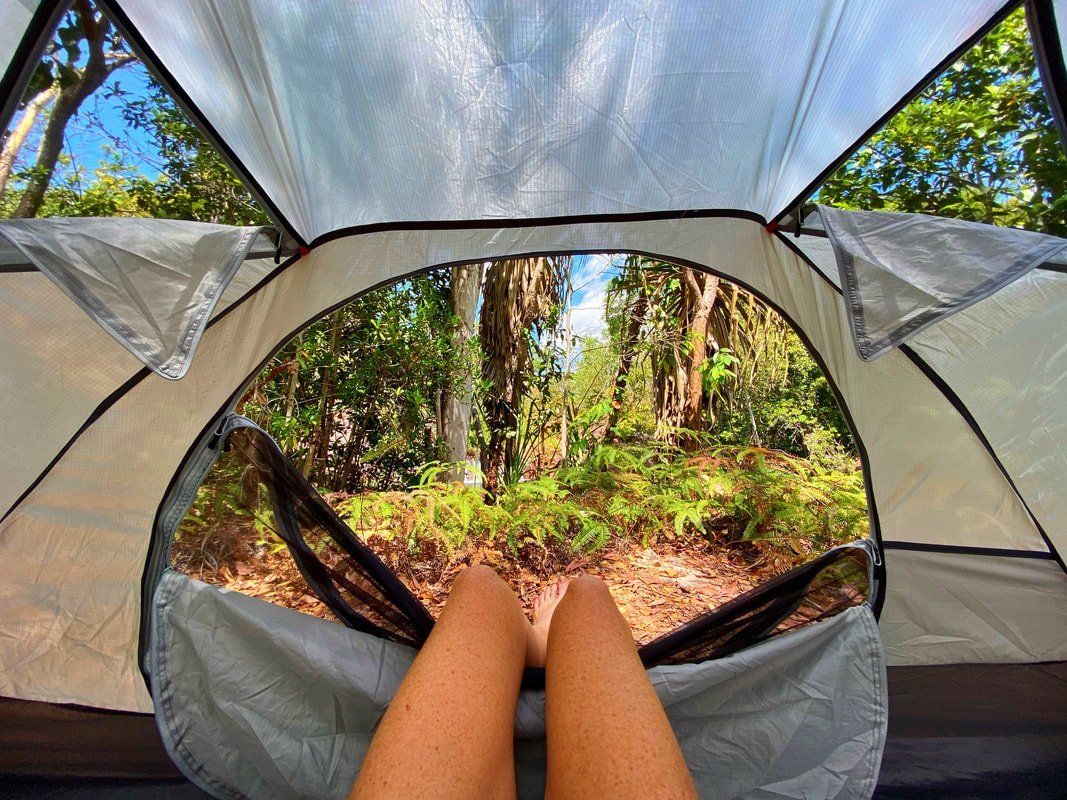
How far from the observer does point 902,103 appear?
1035 mm

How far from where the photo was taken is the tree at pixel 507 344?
373cm

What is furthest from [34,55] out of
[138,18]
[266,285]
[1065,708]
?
[1065,708]

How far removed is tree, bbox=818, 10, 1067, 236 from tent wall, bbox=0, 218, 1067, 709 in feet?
0.86

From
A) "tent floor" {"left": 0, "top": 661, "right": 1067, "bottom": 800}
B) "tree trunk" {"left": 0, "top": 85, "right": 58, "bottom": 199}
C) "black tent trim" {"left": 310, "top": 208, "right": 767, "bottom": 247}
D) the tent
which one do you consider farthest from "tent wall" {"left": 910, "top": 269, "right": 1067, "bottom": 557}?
"tree trunk" {"left": 0, "top": 85, "right": 58, "bottom": 199}

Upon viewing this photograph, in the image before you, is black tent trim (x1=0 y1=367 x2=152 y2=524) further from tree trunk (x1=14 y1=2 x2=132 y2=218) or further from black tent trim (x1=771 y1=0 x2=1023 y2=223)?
black tent trim (x1=771 y1=0 x2=1023 y2=223)

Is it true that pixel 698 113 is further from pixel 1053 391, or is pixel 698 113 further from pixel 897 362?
pixel 1053 391

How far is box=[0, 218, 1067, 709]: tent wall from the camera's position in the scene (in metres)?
1.22

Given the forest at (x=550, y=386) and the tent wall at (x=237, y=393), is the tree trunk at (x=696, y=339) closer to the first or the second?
the forest at (x=550, y=386)

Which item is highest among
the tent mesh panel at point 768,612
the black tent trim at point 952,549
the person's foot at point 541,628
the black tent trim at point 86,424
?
the black tent trim at point 86,424

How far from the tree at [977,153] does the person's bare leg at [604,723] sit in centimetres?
114

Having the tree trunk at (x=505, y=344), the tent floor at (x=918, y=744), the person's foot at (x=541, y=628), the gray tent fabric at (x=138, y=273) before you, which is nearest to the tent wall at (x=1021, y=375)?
the tent floor at (x=918, y=744)

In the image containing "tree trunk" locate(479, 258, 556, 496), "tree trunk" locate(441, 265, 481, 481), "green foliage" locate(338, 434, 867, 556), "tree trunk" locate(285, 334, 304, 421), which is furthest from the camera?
"tree trunk" locate(479, 258, 556, 496)

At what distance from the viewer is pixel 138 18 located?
2.73 ft

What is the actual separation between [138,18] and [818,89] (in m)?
1.25
